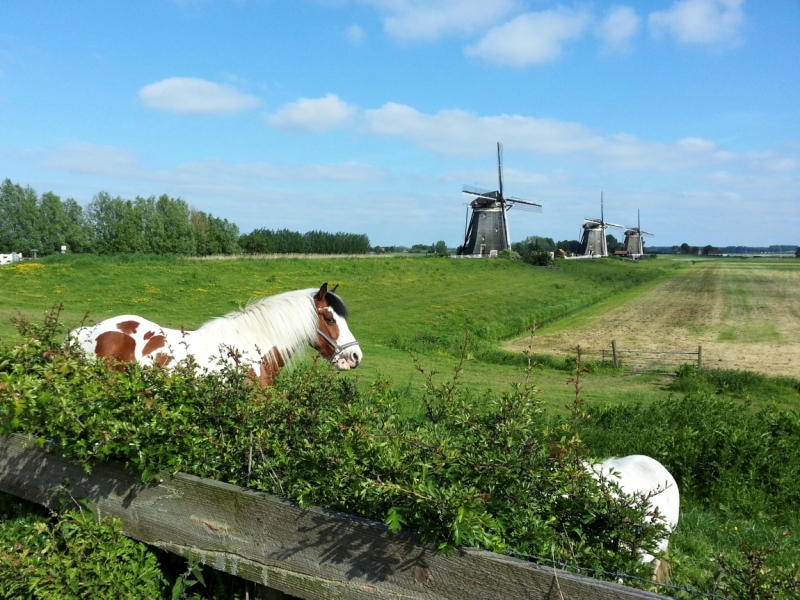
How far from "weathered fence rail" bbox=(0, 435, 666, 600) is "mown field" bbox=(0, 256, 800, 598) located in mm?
899

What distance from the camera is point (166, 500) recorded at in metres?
3.14

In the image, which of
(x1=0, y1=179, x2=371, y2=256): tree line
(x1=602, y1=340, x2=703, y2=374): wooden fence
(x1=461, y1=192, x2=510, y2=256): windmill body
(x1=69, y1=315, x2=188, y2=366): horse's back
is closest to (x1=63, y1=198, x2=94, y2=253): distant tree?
(x1=0, y1=179, x2=371, y2=256): tree line

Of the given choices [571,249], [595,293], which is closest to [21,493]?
[595,293]

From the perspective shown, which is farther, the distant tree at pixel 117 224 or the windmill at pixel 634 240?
the windmill at pixel 634 240

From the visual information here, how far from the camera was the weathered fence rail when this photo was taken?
88.7 inches

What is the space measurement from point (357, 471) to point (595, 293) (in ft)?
179

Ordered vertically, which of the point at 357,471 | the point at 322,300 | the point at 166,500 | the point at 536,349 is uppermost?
the point at 322,300

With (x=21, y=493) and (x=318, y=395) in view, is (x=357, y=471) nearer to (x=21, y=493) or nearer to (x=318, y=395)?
(x=318, y=395)

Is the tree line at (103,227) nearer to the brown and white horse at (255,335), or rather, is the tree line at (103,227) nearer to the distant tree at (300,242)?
the distant tree at (300,242)

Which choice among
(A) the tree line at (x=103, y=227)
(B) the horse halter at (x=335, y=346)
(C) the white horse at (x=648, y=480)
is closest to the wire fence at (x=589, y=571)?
(C) the white horse at (x=648, y=480)

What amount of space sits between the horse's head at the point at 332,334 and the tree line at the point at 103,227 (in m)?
76.8

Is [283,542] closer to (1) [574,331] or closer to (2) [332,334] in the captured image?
(2) [332,334]

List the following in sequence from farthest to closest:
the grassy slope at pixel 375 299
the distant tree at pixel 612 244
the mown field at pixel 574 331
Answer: the distant tree at pixel 612 244, the grassy slope at pixel 375 299, the mown field at pixel 574 331

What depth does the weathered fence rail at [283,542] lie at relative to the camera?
2254mm
